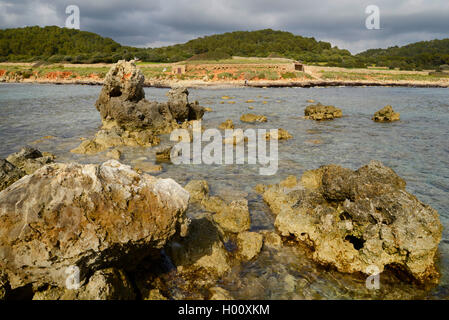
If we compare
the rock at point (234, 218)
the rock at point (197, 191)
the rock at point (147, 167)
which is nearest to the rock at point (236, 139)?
the rock at point (147, 167)

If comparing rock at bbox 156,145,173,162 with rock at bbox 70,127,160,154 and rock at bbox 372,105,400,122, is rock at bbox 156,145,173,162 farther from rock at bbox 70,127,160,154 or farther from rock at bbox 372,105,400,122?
rock at bbox 372,105,400,122

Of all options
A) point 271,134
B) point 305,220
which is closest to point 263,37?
point 271,134

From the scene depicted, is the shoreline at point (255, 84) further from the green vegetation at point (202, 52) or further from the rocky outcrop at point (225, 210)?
the rocky outcrop at point (225, 210)

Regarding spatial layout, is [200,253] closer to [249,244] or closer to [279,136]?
[249,244]

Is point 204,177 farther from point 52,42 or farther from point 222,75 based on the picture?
point 52,42

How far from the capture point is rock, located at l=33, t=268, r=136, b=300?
4.04 m

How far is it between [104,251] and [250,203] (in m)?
5.50

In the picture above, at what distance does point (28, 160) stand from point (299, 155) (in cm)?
1183

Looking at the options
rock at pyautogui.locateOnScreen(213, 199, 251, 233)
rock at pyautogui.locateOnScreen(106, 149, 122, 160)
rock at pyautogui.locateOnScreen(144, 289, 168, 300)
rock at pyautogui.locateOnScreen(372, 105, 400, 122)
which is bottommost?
rock at pyautogui.locateOnScreen(144, 289, 168, 300)

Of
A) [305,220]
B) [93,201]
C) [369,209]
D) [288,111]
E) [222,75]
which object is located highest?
[222,75]

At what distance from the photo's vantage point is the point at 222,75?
6950 cm

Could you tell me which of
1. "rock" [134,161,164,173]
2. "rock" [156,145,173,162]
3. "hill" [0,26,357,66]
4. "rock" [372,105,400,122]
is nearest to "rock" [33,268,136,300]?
"rock" [134,161,164,173]

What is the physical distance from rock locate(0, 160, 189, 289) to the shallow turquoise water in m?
2.11

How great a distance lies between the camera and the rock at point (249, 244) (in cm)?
631
